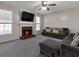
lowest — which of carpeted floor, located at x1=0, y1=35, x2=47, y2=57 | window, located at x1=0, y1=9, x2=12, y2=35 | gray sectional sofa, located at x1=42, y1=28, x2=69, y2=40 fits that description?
carpeted floor, located at x1=0, y1=35, x2=47, y2=57

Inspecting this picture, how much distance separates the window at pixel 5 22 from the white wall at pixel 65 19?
442 centimetres

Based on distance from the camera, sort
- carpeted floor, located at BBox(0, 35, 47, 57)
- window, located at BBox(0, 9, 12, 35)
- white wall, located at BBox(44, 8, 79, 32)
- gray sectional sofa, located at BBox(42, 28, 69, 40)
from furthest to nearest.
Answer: white wall, located at BBox(44, 8, 79, 32) < gray sectional sofa, located at BBox(42, 28, 69, 40) < window, located at BBox(0, 9, 12, 35) < carpeted floor, located at BBox(0, 35, 47, 57)

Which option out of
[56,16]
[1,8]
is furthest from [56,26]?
[1,8]

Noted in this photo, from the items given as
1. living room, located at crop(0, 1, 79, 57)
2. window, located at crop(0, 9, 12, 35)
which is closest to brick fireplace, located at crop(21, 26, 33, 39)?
living room, located at crop(0, 1, 79, 57)

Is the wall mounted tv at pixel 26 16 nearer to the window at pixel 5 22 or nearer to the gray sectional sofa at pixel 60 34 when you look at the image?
the window at pixel 5 22

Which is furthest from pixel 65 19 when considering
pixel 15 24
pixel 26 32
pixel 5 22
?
pixel 5 22

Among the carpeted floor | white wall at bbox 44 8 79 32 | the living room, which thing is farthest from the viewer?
white wall at bbox 44 8 79 32

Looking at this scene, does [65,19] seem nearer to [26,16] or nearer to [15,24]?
[26,16]

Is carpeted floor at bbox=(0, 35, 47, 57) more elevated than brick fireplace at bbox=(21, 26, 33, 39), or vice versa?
brick fireplace at bbox=(21, 26, 33, 39)

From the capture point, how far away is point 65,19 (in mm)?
7035

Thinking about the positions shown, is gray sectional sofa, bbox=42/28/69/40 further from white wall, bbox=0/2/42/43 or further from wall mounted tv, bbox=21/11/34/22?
white wall, bbox=0/2/42/43

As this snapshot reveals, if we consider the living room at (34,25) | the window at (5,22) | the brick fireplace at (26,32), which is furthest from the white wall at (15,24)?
the brick fireplace at (26,32)

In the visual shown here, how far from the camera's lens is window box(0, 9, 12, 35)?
4816 mm

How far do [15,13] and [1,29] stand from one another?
5.22 feet
